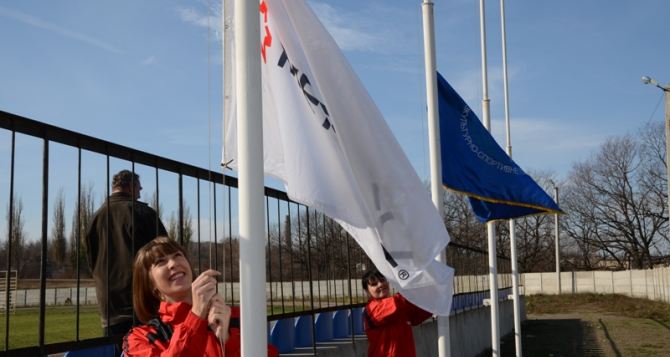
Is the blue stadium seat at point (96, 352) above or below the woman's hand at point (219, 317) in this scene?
below

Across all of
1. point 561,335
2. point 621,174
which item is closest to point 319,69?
point 561,335

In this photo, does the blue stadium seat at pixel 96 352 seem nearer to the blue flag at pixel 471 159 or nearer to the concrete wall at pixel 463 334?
the blue flag at pixel 471 159

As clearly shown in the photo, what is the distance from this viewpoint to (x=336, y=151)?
3566 mm

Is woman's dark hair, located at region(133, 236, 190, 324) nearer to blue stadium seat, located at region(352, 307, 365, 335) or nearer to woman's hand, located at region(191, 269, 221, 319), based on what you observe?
woman's hand, located at region(191, 269, 221, 319)

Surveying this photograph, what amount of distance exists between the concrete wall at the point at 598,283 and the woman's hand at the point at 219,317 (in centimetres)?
4347

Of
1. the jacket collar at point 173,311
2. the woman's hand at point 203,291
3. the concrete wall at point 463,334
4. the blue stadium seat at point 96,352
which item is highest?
the woman's hand at point 203,291

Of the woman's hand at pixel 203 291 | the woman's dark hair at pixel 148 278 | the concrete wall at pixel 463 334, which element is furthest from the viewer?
the concrete wall at pixel 463 334

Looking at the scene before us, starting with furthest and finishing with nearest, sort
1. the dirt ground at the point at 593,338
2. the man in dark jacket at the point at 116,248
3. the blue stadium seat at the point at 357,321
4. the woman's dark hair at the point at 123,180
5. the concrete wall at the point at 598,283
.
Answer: the concrete wall at the point at 598,283, the dirt ground at the point at 593,338, the blue stadium seat at the point at 357,321, the woman's dark hair at the point at 123,180, the man in dark jacket at the point at 116,248

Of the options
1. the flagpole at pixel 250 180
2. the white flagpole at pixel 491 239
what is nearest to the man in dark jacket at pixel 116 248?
the flagpole at pixel 250 180

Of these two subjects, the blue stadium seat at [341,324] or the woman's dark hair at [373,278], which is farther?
the blue stadium seat at [341,324]

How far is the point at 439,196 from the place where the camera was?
254 inches

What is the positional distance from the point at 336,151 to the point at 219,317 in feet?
3.77

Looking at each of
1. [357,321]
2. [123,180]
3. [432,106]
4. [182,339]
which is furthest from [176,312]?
[357,321]

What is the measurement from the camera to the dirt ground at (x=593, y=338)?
1675 centimetres
